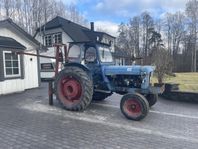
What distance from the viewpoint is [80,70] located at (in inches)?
296

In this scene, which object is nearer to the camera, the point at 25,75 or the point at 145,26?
the point at 25,75

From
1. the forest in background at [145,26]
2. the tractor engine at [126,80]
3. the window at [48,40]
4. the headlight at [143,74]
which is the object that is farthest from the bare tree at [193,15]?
the headlight at [143,74]

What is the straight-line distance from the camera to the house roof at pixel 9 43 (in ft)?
35.9

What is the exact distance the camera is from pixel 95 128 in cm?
577

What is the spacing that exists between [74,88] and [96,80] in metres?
0.83

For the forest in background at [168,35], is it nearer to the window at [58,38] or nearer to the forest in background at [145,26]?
the forest in background at [145,26]

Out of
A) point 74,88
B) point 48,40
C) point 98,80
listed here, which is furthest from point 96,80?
point 48,40

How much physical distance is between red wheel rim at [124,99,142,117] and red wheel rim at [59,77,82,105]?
1791 mm

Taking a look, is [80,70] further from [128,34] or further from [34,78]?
[128,34]

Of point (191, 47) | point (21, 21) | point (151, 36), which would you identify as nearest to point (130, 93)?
point (21, 21)

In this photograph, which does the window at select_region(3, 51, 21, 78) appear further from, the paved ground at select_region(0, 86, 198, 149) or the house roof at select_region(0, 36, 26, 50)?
the paved ground at select_region(0, 86, 198, 149)

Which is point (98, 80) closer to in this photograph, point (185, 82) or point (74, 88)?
point (74, 88)

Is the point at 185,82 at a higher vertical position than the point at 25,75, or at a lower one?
lower

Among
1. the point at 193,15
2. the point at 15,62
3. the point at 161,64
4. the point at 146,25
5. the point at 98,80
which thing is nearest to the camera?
the point at 98,80
